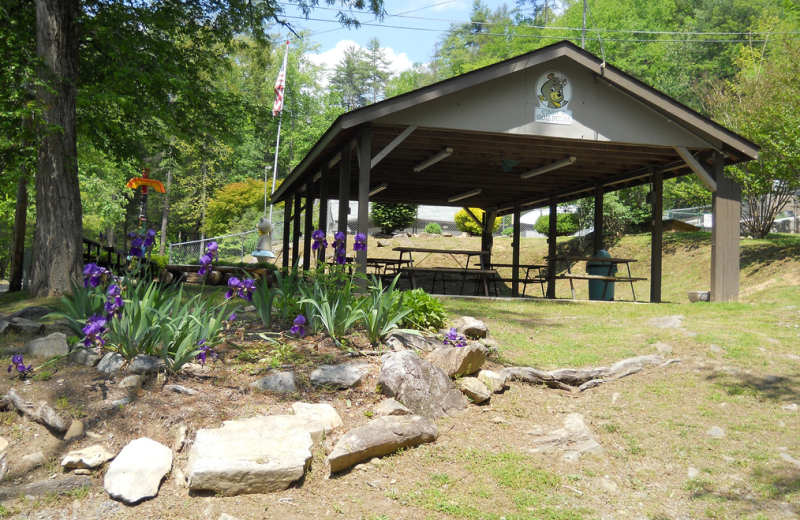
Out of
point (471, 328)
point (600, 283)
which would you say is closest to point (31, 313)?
point (471, 328)

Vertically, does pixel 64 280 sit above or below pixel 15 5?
below

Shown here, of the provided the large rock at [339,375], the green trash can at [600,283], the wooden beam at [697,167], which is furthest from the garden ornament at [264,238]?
the large rock at [339,375]

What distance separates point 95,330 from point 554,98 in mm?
7923

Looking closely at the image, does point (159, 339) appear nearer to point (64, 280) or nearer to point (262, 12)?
point (64, 280)

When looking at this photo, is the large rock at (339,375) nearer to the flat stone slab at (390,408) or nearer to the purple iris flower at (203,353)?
the flat stone slab at (390,408)

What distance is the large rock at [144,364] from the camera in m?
3.91

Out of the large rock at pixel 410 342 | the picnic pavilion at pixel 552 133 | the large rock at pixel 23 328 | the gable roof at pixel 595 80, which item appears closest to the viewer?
the large rock at pixel 23 328

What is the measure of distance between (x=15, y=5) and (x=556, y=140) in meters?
8.92

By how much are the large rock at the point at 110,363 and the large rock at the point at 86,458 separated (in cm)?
75

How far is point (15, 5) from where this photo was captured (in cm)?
893

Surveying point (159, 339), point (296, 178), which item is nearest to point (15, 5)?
point (296, 178)

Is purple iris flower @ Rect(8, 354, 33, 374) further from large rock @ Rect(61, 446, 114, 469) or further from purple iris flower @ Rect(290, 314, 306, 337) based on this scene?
purple iris flower @ Rect(290, 314, 306, 337)

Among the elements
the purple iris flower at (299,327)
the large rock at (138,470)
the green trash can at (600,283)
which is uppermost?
the green trash can at (600,283)

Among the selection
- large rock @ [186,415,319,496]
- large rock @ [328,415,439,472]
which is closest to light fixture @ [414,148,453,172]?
large rock @ [328,415,439,472]
